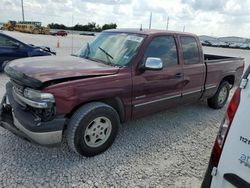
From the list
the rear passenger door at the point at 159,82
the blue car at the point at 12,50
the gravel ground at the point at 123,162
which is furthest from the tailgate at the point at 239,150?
the blue car at the point at 12,50

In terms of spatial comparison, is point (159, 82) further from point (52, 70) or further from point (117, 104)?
point (52, 70)

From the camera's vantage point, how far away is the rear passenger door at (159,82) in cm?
384

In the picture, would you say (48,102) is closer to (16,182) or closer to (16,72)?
(16,72)

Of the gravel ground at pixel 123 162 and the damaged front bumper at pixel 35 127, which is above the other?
the damaged front bumper at pixel 35 127

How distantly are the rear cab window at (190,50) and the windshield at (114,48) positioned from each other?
1033 millimetres

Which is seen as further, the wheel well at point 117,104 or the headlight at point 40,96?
the wheel well at point 117,104

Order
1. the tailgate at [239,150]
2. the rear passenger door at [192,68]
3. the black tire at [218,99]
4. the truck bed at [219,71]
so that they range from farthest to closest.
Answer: the black tire at [218,99] → the truck bed at [219,71] → the rear passenger door at [192,68] → the tailgate at [239,150]

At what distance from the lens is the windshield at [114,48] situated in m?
3.85

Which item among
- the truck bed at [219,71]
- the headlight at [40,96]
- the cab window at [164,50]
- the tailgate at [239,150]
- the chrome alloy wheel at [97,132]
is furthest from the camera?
the truck bed at [219,71]

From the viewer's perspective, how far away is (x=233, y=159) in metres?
1.77

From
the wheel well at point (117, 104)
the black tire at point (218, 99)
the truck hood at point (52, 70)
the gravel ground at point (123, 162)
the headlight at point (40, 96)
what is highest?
the truck hood at point (52, 70)

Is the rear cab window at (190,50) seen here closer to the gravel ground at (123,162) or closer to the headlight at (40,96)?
the gravel ground at (123,162)

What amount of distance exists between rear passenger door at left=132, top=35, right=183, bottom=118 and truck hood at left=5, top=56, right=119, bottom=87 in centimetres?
54

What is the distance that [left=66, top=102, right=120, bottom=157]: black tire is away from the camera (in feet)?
10.3
